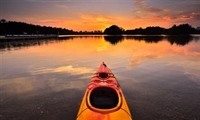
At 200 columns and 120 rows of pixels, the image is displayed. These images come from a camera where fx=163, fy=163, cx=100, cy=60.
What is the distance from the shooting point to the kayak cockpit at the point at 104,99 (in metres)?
7.22

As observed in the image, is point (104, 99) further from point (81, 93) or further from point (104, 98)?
point (81, 93)

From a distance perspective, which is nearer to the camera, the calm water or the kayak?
the kayak

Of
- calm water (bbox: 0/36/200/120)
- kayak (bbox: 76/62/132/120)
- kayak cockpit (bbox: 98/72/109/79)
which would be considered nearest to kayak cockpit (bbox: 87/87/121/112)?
kayak (bbox: 76/62/132/120)

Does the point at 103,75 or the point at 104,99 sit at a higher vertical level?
the point at 103,75

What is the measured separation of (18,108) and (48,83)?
4600 millimetres

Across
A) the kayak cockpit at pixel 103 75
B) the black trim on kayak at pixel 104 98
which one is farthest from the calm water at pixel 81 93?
the kayak cockpit at pixel 103 75

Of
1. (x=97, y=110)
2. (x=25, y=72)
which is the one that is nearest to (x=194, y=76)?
(x=97, y=110)

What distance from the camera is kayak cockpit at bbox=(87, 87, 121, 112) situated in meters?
7.22

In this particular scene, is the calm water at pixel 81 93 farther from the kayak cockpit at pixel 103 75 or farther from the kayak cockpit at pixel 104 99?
the kayak cockpit at pixel 103 75

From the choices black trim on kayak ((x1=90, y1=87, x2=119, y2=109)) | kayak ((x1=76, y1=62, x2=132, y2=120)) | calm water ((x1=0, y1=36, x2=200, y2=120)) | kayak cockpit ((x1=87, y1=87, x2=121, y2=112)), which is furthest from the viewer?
calm water ((x1=0, y1=36, x2=200, y2=120))

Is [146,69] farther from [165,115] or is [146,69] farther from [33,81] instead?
[33,81]

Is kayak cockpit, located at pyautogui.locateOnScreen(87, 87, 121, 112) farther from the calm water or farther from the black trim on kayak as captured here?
the calm water

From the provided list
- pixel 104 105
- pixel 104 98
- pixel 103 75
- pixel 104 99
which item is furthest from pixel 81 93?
pixel 104 105

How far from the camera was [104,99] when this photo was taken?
7988mm
